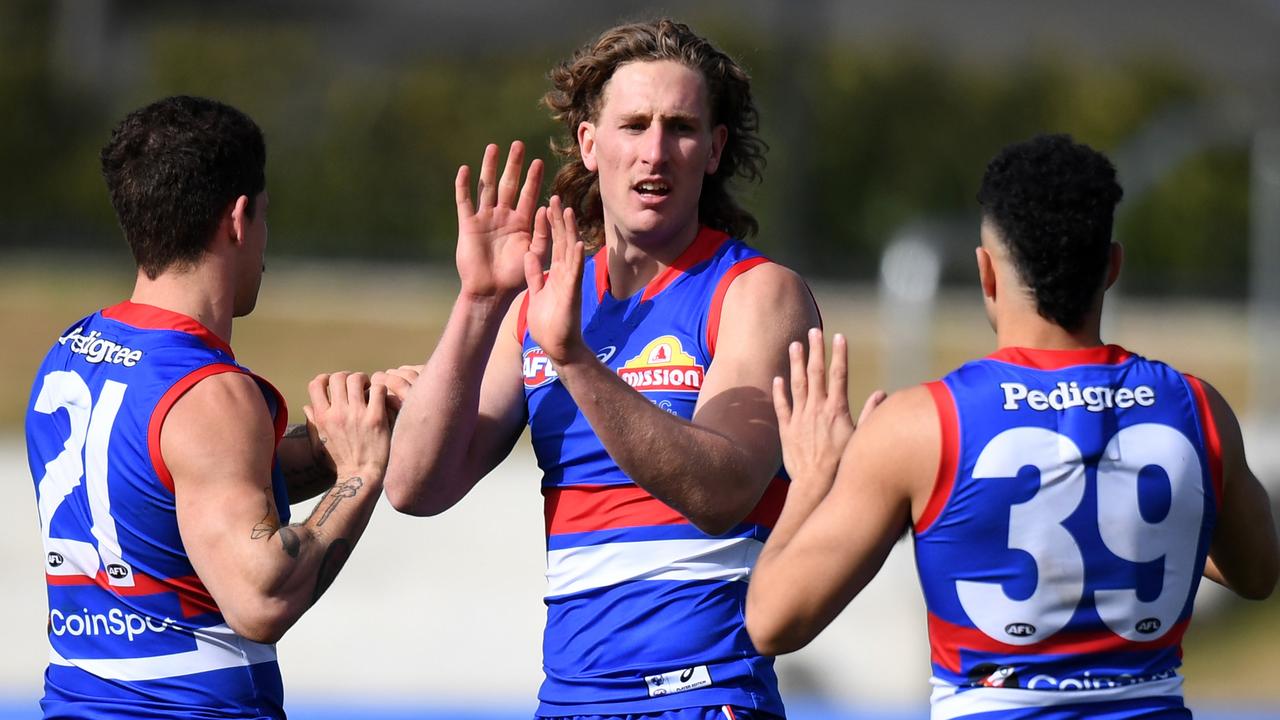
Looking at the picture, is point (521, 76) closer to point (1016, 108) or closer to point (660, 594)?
point (1016, 108)

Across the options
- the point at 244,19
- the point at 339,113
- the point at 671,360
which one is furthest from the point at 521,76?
the point at 671,360

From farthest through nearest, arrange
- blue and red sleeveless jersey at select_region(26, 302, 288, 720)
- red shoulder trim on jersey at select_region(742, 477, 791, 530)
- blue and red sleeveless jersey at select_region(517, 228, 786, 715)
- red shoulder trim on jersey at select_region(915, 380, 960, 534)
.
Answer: red shoulder trim on jersey at select_region(742, 477, 791, 530) → blue and red sleeveless jersey at select_region(517, 228, 786, 715) → blue and red sleeveless jersey at select_region(26, 302, 288, 720) → red shoulder trim on jersey at select_region(915, 380, 960, 534)

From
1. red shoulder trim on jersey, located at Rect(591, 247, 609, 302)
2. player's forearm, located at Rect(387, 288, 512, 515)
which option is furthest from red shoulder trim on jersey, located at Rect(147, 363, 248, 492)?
red shoulder trim on jersey, located at Rect(591, 247, 609, 302)

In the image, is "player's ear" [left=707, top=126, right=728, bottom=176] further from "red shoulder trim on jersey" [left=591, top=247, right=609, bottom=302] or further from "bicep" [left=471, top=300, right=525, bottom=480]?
"bicep" [left=471, top=300, right=525, bottom=480]

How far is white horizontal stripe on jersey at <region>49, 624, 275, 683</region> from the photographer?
296 cm

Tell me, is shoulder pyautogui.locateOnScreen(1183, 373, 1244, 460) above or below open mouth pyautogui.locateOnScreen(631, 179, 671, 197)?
below

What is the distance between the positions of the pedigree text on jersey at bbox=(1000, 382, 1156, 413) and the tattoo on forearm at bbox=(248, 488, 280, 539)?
4.62ft

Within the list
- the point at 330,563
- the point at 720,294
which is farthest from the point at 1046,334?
the point at 330,563

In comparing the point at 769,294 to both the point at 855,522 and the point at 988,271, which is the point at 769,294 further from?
the point at 855,522

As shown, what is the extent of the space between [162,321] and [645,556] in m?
1.16

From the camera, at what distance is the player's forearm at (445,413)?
3389mm

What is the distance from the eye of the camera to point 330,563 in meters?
3.02

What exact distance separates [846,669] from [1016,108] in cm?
3717

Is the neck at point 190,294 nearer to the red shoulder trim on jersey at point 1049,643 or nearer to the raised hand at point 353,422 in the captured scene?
the raised hand at point 353,422
